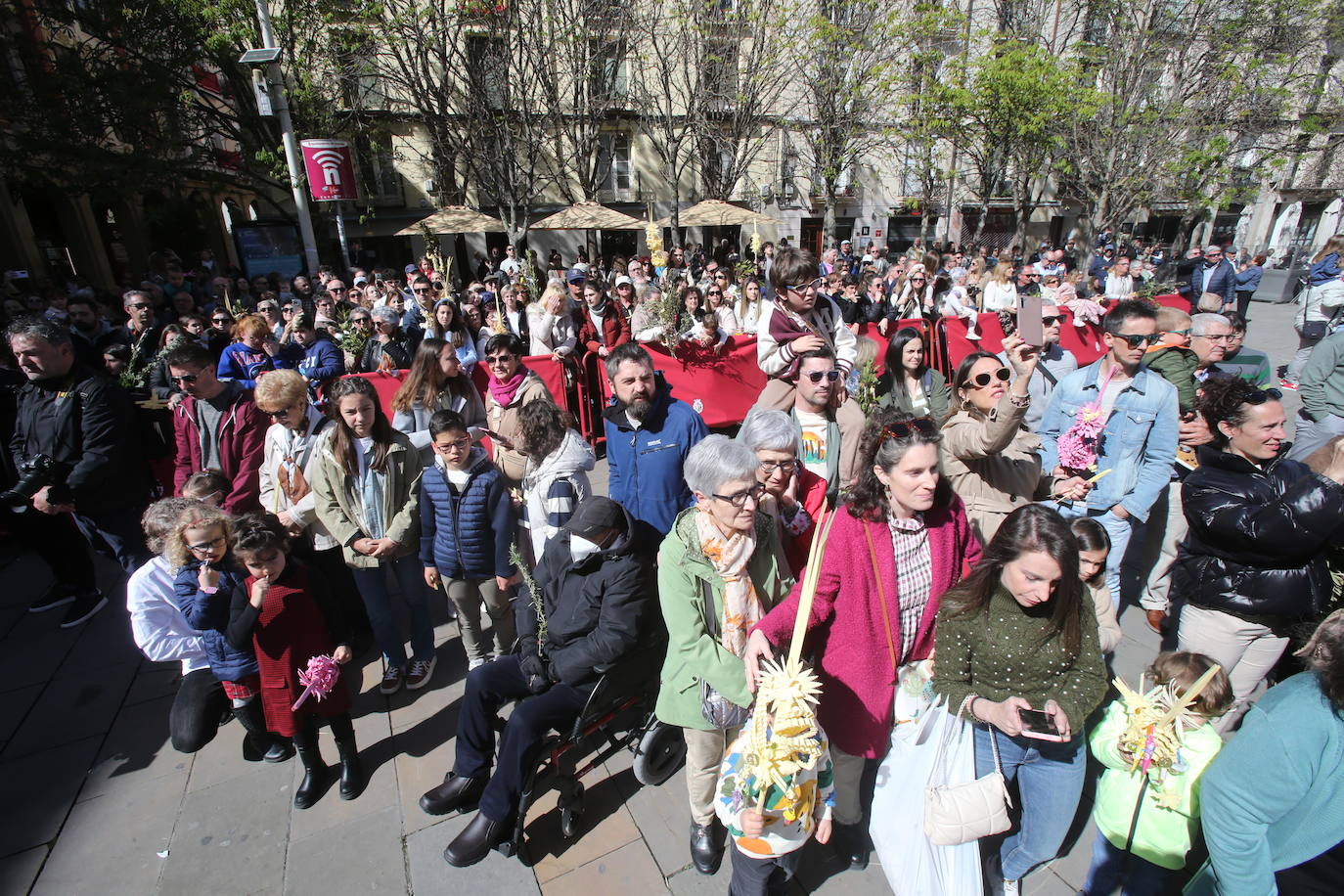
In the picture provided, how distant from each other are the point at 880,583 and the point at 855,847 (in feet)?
4.09

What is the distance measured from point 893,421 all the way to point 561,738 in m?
1.98

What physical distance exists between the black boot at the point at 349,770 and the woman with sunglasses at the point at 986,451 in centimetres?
318

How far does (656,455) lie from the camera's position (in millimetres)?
3557

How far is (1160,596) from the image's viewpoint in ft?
13.4

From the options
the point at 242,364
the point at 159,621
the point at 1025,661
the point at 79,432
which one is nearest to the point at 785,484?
the point at 1025,661

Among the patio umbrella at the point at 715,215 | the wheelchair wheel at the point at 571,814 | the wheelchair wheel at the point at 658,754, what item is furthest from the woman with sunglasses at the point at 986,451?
the patio umbrella at the point at 715,215

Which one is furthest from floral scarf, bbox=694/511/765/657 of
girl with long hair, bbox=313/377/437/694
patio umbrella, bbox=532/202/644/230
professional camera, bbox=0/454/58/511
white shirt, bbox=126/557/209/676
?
→ patio umbrella, bbox=532/202/644/230

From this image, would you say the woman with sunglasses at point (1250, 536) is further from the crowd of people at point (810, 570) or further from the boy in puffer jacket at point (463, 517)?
the boy in puffer jacket at point (463, 517)

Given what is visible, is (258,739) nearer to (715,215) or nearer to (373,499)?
(373,499)

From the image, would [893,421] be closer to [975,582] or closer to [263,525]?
[975,582]

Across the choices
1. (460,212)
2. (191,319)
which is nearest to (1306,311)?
(191,319)

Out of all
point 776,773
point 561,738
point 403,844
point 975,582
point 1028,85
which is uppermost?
point 1028,85

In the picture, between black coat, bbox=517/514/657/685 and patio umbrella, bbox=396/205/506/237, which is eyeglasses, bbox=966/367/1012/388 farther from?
patio umbrella, bbox=396/205/506/237

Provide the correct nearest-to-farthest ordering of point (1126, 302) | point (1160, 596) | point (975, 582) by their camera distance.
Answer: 1. point (975, 582)
2. point (1126, 302)
3. point (1160, 596)
